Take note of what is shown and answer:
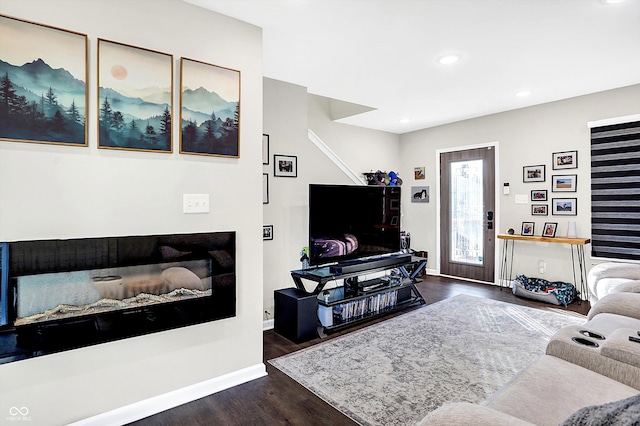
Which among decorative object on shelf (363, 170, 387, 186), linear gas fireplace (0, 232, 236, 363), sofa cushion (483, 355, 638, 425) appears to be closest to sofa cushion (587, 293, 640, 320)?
sofa cushion (483, 355, 638, 425)

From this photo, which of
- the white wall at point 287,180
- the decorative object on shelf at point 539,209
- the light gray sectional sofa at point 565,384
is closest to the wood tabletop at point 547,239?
the decorative object on shelf at point 539,209

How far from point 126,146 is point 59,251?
26.9 inches

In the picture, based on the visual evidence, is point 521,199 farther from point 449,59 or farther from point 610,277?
point 449,59

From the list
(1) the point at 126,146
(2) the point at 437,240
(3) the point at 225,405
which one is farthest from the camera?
(2) the point at 437,240

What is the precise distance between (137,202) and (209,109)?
2.55ft

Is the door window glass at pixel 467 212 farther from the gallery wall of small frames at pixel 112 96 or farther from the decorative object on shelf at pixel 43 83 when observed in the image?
the decorative object on shelf at pixel 43 83

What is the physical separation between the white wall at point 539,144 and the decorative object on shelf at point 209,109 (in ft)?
14.2

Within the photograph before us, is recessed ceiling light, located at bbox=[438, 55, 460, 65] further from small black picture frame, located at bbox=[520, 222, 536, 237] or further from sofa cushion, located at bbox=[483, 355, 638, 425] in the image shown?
small black picture frame, located at bbox=[520, 222, 536, 237]

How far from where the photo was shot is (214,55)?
241 cm

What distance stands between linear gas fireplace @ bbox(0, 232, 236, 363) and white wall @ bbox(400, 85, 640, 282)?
4406 millimetres

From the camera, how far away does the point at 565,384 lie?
1381 millimetres

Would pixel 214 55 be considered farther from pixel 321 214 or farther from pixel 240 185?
pixel 321 214

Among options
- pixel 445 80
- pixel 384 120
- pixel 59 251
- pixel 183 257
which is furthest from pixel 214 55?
pixel 384 120

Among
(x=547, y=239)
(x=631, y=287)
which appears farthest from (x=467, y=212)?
(x=631, y=287)
